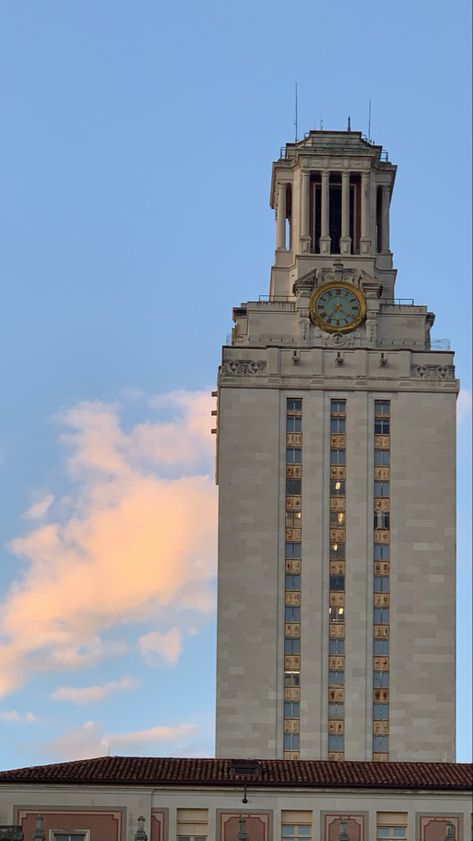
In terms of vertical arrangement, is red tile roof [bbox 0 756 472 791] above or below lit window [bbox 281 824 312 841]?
above

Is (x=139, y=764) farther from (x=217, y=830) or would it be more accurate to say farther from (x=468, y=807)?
(x=468, y=807)

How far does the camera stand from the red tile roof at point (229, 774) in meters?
135

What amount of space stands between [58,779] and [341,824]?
1546 cm

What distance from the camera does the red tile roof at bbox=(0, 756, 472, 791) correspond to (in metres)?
135

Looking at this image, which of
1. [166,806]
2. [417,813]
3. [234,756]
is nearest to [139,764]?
[166,806]

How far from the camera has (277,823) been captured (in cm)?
13362

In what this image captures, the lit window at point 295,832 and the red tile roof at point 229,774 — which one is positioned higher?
the red tile roof at point 229,774

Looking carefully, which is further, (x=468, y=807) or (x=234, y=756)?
(x=234, y=756)

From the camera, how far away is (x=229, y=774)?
447 ft

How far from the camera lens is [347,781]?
135000 millimetres

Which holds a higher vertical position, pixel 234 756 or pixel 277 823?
pixel 234 756

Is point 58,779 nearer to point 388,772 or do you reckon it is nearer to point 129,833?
point 129,833

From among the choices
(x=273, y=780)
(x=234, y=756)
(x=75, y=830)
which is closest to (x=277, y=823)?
(x=273, y=780)

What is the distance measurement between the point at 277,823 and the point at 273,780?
2514 millimetres
